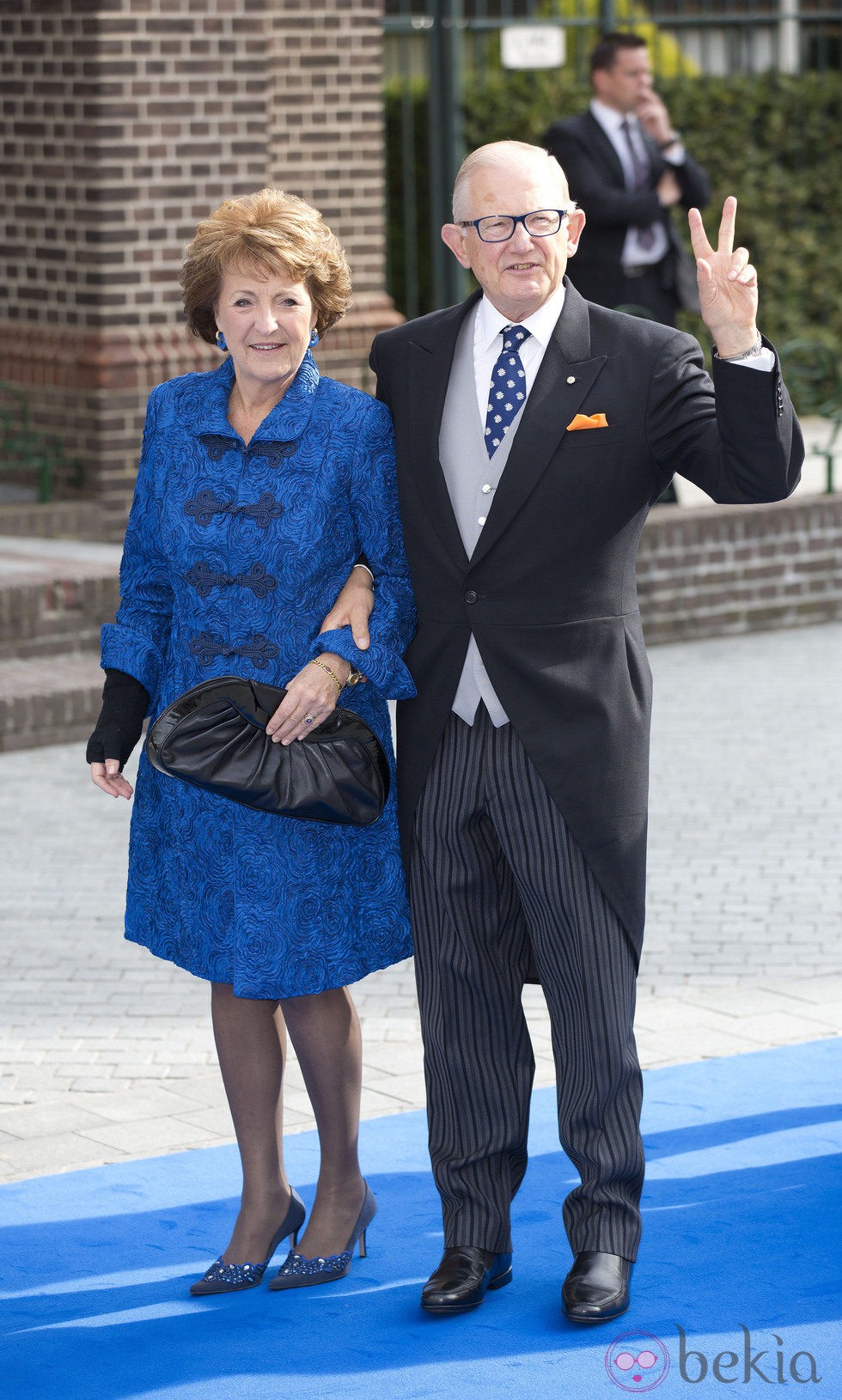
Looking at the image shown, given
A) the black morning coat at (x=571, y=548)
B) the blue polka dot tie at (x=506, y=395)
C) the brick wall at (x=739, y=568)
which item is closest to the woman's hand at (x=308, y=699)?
the black morning coat at (x=571, y=548)

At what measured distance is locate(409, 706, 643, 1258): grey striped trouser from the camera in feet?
13.3

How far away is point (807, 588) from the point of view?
1114 cm

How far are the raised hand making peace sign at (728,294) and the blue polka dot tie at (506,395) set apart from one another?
37 centimetres

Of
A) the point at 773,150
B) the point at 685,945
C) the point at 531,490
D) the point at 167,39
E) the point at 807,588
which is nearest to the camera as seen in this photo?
the point at 531,490

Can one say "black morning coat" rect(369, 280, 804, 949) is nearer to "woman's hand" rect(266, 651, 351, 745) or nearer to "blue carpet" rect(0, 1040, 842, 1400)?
"woman's hand" rect(266, 651, 351, 745)

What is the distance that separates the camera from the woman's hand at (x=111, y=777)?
13.7ft

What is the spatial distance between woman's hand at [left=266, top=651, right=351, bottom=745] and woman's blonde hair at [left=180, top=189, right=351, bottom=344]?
26.0 inches

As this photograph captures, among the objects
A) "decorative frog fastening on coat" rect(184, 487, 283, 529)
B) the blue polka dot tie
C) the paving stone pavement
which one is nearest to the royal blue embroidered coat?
"decorative frog fastening on coat" rect(184, 487, 283, 529)

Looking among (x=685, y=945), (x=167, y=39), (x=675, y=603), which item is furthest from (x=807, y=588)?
(x=685, y=945)

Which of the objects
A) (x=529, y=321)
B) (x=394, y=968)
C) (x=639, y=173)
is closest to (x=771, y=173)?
(x=639, y=173)

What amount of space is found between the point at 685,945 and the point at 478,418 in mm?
2798

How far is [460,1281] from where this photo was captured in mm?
4145

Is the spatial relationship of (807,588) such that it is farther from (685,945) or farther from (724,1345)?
(724,1345)

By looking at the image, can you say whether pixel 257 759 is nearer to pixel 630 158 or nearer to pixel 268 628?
pixel 268 628
